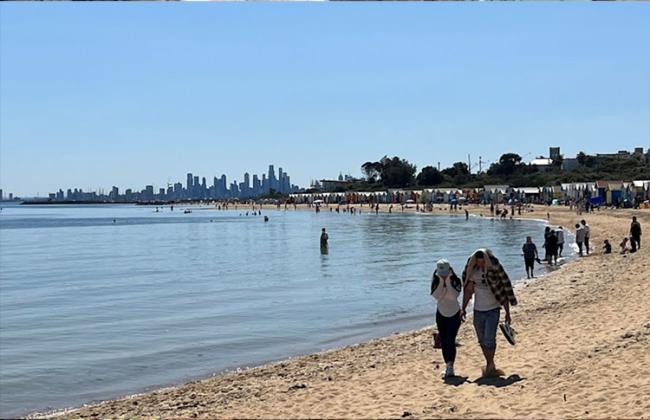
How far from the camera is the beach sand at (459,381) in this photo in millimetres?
6676

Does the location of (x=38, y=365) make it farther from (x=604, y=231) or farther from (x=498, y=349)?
(x=604, y=231)

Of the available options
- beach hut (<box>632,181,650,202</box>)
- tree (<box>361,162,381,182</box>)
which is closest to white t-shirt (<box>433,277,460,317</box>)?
beach hut (<box>632,181,650,202</box>)

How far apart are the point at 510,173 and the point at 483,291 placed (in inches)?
5146

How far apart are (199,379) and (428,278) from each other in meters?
14.0

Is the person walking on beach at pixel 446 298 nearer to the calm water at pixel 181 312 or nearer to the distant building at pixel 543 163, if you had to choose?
the calm water at pixel 181 312

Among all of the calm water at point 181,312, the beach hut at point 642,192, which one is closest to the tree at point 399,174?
the beach hut at point 642,192

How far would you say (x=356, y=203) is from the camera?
13250cm

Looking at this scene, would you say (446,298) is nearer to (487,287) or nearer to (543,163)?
(487,287)

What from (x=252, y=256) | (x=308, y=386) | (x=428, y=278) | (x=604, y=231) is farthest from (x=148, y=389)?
(x=604, y=231)

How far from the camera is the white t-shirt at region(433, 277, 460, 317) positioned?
750 centimetres

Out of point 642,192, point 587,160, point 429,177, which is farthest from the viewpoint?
point 429,177

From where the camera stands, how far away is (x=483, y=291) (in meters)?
7.36

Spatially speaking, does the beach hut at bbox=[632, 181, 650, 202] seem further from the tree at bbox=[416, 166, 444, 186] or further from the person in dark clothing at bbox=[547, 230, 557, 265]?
the tree at bbox=[416, 166, 444, 186]

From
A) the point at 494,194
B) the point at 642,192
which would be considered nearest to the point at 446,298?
the point at 642,192
